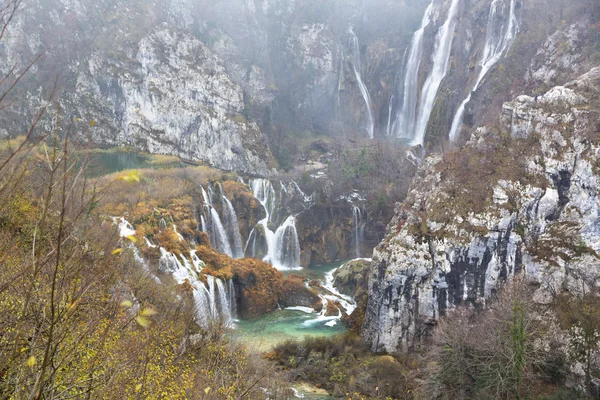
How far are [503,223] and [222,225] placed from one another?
2371 centimetres

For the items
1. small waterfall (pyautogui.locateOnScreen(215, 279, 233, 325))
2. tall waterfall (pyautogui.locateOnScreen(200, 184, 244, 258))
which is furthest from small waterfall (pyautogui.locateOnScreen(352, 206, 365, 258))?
small waterfall (pyautogui.locateOnScreen(215, 279, 233, 325))

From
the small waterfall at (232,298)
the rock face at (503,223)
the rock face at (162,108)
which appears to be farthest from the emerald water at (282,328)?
the rock face at (162,108)

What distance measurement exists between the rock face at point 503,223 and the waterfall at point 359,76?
4374 cm

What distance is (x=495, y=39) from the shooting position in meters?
42.3

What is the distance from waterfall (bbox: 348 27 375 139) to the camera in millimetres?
66925

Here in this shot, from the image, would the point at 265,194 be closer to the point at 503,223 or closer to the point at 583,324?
the point at 503,223

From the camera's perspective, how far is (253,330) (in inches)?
972

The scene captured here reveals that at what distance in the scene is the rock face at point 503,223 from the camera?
754 inches

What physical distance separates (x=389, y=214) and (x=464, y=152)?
56.5ft

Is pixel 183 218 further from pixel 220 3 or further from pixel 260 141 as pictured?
pixel 220 3

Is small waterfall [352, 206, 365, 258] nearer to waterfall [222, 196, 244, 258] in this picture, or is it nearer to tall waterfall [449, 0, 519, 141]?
waterfall [222, 196, 244, 258]

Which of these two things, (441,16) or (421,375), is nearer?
(421,375)

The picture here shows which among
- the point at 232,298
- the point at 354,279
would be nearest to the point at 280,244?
the point at 354,279

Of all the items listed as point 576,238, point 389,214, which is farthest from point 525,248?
point 389,214
